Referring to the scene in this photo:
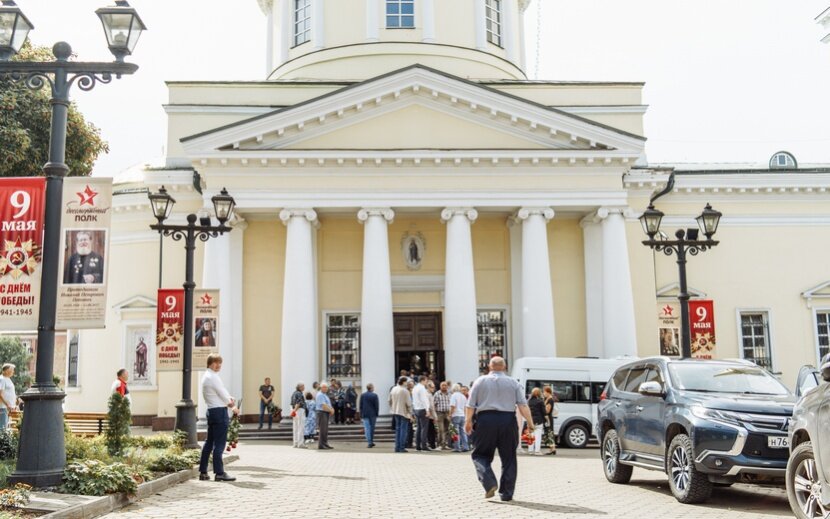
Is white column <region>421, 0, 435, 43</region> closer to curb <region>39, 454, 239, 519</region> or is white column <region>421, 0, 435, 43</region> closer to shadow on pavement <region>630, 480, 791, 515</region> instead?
curb <region>39, 454, 239, 519</region>

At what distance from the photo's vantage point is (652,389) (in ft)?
37.1

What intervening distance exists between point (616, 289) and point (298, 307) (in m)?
9.88

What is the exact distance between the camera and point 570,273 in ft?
96.6

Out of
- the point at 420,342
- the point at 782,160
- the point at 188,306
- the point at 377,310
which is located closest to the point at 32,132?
the point at 188,306

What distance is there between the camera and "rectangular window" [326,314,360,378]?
28797 millimetres

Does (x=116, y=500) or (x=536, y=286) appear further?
(x=536, y=286)

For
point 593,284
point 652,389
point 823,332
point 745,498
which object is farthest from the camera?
point 823,332

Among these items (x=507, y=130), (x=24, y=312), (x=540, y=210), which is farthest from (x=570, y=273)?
(x=24, y=312)

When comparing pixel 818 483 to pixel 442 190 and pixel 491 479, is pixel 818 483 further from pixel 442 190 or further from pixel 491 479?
pixel 442 190

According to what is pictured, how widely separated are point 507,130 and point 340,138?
5287mm

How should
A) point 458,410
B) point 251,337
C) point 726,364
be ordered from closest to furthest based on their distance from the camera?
point 726,364
point 458,410
point 251,337

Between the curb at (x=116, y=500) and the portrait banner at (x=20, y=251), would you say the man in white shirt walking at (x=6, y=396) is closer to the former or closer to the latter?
the curb at (x=116, y=500)

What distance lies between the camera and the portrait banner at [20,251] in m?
10.4

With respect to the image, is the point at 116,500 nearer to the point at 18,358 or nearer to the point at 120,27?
the point at 120,27
